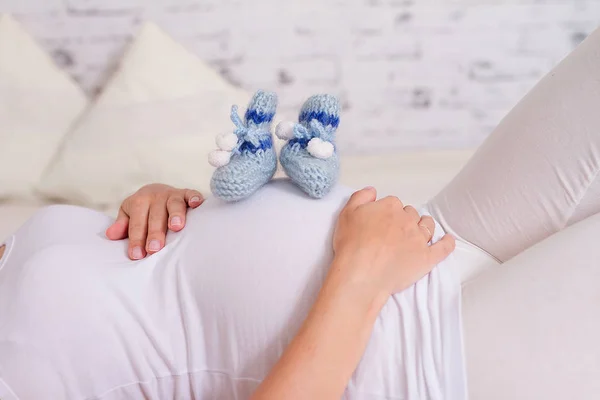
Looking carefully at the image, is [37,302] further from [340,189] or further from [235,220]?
[340,189]

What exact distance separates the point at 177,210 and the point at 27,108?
91cm

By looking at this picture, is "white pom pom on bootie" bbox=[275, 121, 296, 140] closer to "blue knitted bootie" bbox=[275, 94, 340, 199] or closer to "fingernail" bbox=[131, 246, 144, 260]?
"blue knitted bootie" bbox=[275, 94, 340, 199]

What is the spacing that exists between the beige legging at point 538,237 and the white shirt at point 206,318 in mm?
51

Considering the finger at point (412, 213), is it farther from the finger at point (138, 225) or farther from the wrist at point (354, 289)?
the finger at point (138, 225)

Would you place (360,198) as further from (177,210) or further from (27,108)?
(27,108)

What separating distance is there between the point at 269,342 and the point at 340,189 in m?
0.26

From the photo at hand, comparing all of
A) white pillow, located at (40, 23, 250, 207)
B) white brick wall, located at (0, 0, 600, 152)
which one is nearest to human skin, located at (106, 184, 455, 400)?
white pillow, located at (40, 23, 250, 207)

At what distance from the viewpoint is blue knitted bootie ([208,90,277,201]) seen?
2.64ft

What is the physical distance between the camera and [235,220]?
809 millimetres

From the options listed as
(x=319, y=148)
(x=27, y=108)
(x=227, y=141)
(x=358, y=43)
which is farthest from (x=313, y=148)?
(x=27, y=108)

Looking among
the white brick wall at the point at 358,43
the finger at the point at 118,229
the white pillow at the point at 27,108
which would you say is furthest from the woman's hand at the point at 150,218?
the white brick wall at the point at 358,43

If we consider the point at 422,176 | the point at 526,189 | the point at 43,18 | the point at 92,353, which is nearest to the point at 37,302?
the point at 92,353

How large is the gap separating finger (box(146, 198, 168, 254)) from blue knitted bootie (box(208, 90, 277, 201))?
117 millimetres

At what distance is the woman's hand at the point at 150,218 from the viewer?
861 mm
